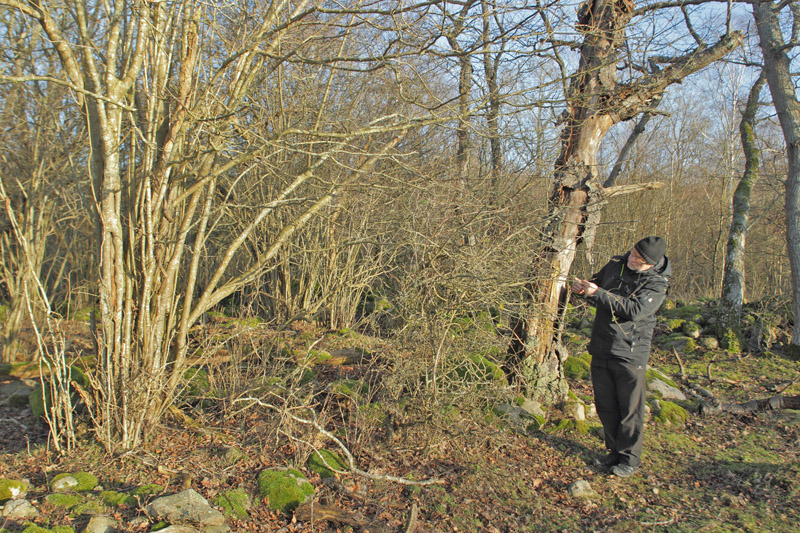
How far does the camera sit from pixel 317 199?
4.65 metres

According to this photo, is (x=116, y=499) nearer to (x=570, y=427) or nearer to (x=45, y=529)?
(x=45, y=529)

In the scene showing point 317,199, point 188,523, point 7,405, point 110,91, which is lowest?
Answer: point 7,405

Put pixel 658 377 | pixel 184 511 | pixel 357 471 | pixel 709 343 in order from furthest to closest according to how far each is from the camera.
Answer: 1. pixel 709 343
2. pixel 658 377
3. pixel 357 471
4. pixel 184 511

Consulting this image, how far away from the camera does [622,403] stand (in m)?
4.39

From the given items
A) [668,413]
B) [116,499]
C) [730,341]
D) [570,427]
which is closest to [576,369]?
[668,413]

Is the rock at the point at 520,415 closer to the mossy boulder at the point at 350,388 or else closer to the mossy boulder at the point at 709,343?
the mossy boulder at the point at 350,388

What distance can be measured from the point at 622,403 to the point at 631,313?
30.2 inches

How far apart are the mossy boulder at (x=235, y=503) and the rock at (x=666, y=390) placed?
4772 millimetres

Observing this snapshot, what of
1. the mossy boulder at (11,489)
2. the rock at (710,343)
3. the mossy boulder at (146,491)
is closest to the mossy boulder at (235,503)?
the mossy boulder at (146,491)

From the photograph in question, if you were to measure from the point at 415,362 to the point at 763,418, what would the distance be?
3.97m

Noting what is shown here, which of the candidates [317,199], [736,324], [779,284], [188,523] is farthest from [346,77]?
[779,284]

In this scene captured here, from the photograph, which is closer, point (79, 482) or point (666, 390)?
point (79, 482)

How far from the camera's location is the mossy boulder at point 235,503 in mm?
3414

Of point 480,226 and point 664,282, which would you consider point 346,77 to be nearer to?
point 480,226
